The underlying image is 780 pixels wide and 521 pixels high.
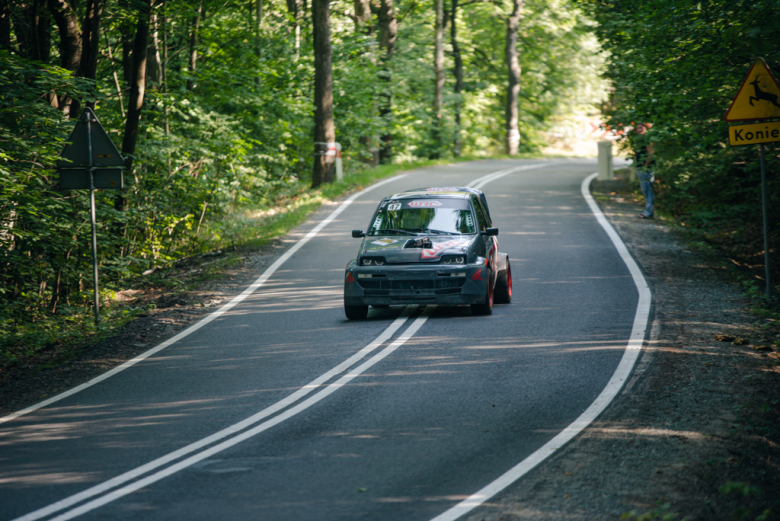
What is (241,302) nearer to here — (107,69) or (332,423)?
(332,423)

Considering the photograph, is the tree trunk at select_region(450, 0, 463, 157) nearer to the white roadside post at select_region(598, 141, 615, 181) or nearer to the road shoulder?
the white roadside post at select_region(598, 141, 615, 181)

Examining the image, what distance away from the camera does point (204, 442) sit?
6211 mm

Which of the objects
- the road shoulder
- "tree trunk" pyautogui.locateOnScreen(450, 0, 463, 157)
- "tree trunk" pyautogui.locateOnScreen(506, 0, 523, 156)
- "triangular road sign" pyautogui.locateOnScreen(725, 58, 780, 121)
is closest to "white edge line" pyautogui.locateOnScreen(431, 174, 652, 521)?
the road shoulder

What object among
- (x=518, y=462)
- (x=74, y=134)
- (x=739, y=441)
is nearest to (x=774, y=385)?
(x=739, y=441)

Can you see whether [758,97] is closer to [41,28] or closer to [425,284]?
[425,284]

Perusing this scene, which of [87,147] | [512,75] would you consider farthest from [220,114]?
[512,75]

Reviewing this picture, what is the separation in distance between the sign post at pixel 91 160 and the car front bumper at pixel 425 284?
409 centimetres

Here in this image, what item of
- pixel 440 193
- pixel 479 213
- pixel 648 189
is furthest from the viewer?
pixel 648 189

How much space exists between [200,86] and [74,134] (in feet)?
43.0

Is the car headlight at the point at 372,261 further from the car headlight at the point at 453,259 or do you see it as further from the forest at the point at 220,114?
the forest at the point at 220,114

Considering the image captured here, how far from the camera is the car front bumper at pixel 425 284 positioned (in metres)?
10.2

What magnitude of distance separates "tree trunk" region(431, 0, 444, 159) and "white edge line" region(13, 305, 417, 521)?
31819mm

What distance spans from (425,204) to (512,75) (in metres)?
35.0

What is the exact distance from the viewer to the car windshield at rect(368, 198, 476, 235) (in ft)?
36.2
